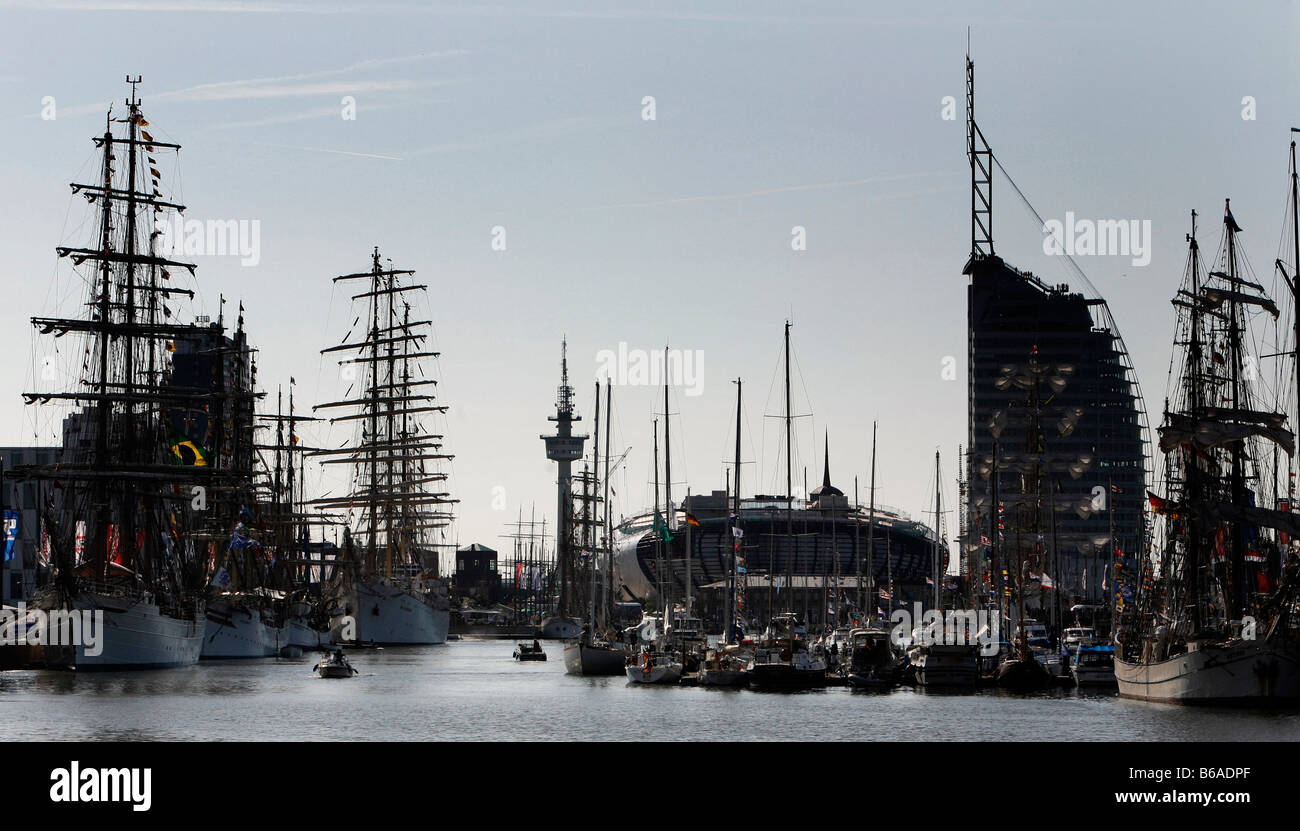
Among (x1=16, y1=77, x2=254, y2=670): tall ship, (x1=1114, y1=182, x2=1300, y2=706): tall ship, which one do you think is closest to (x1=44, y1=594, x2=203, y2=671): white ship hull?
(x1=16, y1=77, x2=254, y2=670): tall ship

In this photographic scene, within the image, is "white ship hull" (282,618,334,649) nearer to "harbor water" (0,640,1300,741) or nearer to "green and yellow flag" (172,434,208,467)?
"green and yellow flag" (172,434,208,467)

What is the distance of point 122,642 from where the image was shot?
103m

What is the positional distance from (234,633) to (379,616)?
4684 cm

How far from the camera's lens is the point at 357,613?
177500mm

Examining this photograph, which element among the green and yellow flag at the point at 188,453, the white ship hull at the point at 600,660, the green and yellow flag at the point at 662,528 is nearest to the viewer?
the green and yellow flag at the point at 662,528

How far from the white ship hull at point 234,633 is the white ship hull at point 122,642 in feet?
60.0

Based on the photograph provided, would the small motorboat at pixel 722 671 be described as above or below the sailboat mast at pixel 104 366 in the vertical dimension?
below

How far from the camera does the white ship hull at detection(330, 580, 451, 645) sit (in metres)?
177

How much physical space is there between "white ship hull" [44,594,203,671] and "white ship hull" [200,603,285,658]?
18289 millimetres

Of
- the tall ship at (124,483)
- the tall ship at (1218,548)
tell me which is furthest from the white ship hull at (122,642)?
the tall ship at (1218,548)

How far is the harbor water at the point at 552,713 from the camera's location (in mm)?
59625

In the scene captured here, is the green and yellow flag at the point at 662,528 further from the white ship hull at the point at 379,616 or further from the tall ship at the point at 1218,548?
the white ship hull at the point at 379,616

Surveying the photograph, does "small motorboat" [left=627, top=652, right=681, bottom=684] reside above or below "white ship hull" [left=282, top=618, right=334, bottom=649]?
above
